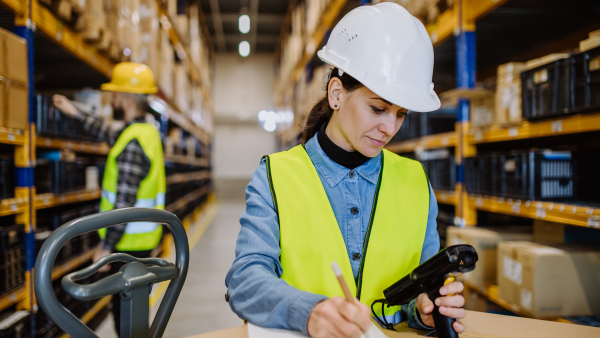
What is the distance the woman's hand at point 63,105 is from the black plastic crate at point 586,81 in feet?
10.8

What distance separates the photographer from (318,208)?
1135mm

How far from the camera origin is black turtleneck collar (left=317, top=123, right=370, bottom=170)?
128 cm

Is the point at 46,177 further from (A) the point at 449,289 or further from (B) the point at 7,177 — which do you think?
(A) the point at 449,289

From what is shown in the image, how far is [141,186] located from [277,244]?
1.84 metres

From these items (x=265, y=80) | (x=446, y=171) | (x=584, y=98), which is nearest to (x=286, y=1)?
(x=265, y=80)

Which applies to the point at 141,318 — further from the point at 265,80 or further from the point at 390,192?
the point at 265,80

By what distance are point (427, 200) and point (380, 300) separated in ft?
1.26

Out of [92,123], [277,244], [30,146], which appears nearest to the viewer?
[277,244]

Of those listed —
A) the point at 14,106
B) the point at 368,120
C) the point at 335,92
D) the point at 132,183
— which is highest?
the point at 14,106

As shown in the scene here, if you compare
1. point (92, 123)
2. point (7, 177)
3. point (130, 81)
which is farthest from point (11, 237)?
point (130, 81)

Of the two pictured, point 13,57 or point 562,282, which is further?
point 13,57

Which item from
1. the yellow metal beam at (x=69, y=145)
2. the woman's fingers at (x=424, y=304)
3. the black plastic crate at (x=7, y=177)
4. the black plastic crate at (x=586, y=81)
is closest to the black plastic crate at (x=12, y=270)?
the black plastic crate at (x=7, y=177)

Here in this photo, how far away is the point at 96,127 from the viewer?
339cm

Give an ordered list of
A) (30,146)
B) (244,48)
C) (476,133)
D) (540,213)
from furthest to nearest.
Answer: (244,48) < (476,133) < (30,146) < (540,213)
